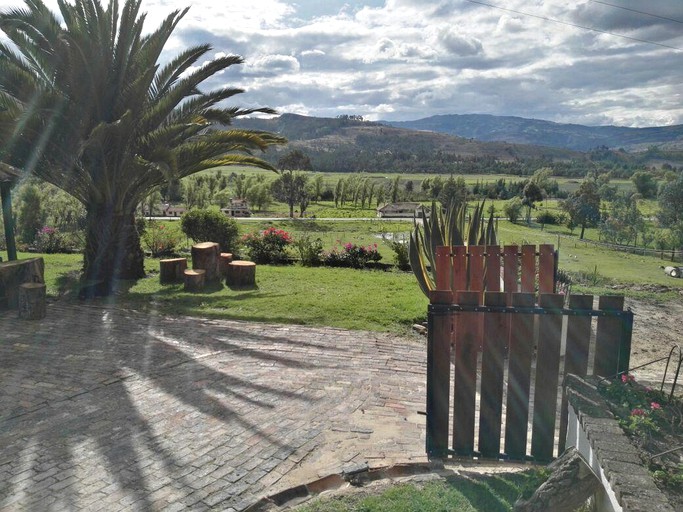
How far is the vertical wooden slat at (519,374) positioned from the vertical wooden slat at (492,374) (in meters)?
0.07

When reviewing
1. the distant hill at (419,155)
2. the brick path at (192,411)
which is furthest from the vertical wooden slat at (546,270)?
the distant hill at (419,155)

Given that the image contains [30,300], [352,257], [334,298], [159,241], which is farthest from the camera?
[159,241]

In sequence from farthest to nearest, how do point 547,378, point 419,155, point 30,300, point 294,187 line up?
point 419,155 < point 294,187 < point 30,300 < point 547,378

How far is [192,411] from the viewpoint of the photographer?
4.92 meters

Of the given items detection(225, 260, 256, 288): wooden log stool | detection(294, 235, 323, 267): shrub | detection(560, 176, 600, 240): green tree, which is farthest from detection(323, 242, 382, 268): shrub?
detection(560, 176, 600, 240): green tree

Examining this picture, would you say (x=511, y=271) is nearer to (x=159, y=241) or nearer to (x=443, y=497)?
(x=443, y=497)

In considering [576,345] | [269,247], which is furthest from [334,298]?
[576,345]

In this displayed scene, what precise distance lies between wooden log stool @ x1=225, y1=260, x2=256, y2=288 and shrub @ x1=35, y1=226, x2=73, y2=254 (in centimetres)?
888

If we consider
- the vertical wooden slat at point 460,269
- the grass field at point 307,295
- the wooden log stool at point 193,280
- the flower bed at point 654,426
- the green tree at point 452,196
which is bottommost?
the grass field at point 307,295

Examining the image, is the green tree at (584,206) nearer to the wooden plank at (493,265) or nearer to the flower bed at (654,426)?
the wooden plank at (493,265)

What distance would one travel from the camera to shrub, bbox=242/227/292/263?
14.5 meters

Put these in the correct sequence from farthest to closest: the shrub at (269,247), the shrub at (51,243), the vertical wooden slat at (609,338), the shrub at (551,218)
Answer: the shrub at (551,218) → the shrub at (51,243) → the shrub at (269,247) → the vertical wooden slat at (609,338)

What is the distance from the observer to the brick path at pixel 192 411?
3.72m

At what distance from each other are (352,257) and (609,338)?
10444 millimetres
